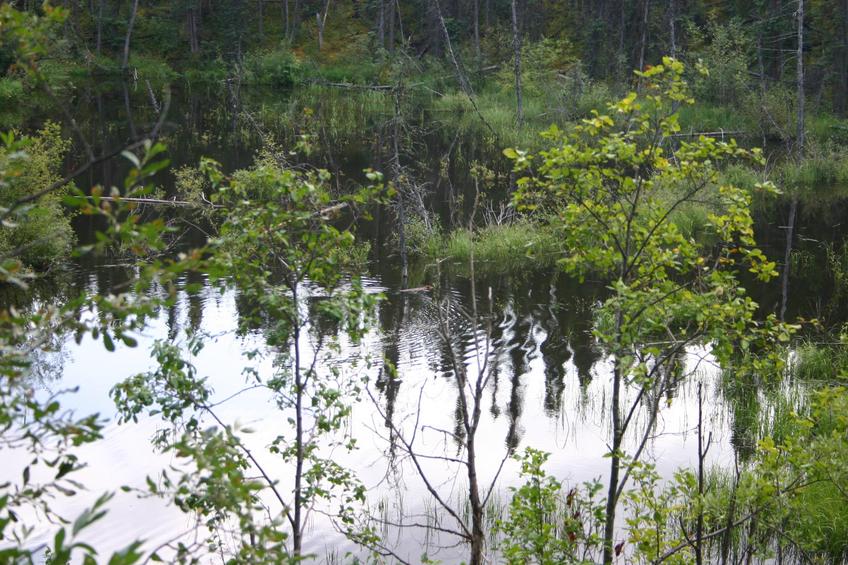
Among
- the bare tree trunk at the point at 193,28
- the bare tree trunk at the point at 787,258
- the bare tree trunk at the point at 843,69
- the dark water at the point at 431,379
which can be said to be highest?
the bare tree trunk at the point at 193,28

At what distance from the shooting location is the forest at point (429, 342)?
11.3 feet

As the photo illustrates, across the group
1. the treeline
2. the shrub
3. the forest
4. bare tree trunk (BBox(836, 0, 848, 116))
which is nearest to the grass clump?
the forest

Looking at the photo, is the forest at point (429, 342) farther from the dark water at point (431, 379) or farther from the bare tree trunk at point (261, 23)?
the bare tree trunk at point (261, 23)

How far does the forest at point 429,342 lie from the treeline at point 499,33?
4.11 meters

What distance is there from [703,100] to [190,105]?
22.1 metres

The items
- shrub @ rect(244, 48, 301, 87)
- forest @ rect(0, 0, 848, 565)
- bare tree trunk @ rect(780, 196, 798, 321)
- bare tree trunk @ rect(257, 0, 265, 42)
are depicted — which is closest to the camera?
forest @ rect(0, 0, 848, 565)

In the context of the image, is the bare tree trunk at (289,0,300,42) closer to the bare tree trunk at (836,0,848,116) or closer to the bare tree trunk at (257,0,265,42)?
the bare tree trunk at (257,0,265,42)

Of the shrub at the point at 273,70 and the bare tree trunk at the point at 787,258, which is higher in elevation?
the shrub at the point at 273,70

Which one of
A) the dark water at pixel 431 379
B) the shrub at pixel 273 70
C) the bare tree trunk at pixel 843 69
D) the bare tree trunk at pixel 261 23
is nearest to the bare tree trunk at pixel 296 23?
the bare tree trunk at pixel 261 23

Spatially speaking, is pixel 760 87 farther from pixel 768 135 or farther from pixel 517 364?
pixel 517 364

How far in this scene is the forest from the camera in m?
3.43

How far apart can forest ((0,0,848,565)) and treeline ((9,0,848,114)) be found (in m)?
4.11

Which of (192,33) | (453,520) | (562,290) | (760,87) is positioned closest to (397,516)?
(453,520)

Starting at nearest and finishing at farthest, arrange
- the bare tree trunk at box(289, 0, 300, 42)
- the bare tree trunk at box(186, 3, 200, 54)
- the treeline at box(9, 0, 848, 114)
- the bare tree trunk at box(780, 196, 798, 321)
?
the bare tree trunk at box(780, 196, 798, 321)
the treeline at box(9, 0, 848, 114)
the bare tree trunk at box(186, 3, 200, 54)
the bare tree trunk at box(289, 0, 300, 42)
